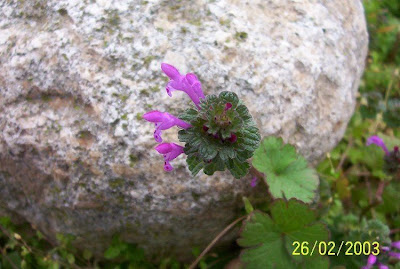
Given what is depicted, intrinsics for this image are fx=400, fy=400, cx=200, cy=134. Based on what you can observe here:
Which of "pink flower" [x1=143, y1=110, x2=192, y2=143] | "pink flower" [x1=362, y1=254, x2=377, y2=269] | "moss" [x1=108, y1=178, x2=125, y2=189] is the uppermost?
"pink flower" [x1=143, y1=110, x2=192, y2=143]

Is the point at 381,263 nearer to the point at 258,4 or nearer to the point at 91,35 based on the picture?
the point at 258,4

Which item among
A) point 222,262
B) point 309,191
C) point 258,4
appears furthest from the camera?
point 222,262

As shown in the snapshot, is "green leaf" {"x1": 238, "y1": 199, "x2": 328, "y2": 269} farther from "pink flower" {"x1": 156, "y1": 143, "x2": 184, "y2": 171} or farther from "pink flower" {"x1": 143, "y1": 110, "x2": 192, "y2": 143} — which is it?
"pink flower" {"x1": 143, "y1": 110, "x2": 192, "y2": 143}

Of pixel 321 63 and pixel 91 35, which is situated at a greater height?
pixel 91 35

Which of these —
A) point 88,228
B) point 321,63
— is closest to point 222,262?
point 88,228

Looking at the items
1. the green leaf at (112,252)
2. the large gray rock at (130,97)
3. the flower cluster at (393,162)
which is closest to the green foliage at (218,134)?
the large gray rock at (130,97)

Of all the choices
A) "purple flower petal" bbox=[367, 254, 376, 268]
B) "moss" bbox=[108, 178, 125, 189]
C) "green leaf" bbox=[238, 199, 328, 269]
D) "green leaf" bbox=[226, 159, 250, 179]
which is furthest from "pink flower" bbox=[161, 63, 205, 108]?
"purple flower petal" bbox=[367, 254, 376, 268]

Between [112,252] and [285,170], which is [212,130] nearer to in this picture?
[285,170]

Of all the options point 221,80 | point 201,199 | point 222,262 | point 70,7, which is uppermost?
point 70,7
